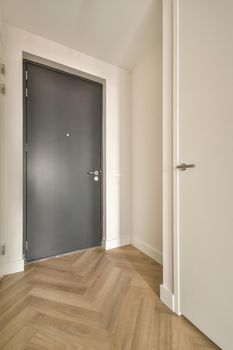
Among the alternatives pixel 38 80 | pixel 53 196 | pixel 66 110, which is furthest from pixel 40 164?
pixel 38 80

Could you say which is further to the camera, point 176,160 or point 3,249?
point 3,249

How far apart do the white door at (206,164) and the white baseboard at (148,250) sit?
81 cm

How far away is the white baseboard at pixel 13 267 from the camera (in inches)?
70.8

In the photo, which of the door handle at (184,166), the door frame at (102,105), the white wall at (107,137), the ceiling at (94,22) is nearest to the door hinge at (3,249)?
the white wall at (107,137)

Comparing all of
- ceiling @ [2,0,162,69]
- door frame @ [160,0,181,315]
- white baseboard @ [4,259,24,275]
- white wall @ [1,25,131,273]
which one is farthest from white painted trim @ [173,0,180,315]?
white baseboard @ [4,259,24,275]

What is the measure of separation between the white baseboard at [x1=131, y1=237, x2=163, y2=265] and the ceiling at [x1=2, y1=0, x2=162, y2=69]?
2.49 metres

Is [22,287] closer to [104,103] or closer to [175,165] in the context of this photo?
[175,165]

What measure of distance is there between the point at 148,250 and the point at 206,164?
61.6 inches

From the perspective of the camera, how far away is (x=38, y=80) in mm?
2045

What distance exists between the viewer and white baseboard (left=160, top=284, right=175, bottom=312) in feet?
4.33

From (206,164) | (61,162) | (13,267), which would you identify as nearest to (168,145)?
(206,164)

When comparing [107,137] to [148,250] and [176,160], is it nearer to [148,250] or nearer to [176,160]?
[176,160]

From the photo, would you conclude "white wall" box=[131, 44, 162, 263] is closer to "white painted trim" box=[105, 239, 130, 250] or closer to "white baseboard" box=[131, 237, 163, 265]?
"white baseboard" box=[131, 237, 163, 265]

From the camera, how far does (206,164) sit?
1095mm
